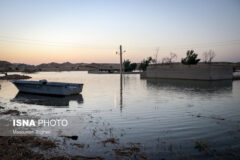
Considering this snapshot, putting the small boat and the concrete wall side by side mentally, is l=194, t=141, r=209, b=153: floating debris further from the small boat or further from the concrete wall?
the concrete wall

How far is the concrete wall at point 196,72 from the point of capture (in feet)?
141

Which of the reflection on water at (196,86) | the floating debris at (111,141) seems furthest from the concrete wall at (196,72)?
the floating debris at (111,141)

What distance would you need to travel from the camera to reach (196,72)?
45.2 m

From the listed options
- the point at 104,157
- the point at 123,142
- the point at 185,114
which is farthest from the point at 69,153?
the point at 185,114

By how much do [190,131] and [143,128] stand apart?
6.90 ft

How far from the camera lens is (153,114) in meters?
11.8

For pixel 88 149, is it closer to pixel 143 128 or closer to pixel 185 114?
pixel 143 128

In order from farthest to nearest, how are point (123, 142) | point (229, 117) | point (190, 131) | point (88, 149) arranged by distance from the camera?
point (229, 117), point (190, 131), point (123, 142), point (88, 149)

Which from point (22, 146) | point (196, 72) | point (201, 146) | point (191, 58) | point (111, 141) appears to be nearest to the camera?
point (22, 146)

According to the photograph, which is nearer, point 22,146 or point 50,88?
point 22,146

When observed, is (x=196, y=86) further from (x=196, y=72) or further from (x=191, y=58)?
(x=191, y=58)

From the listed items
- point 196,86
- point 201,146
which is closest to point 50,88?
point 201,146

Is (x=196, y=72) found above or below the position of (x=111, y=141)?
above

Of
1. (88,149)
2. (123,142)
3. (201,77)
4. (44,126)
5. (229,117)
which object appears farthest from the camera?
(201,77)
